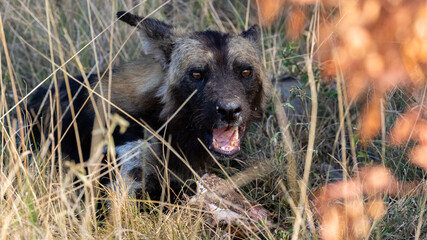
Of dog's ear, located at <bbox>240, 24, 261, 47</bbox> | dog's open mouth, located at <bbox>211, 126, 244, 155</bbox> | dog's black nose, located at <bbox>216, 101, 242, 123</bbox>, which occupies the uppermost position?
dog's ear, located at <bbox>240, 24, 261, 47</bbox>

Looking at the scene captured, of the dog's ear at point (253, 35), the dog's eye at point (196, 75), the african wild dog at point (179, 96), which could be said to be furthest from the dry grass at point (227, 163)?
the dog's eye at point (196, 75)

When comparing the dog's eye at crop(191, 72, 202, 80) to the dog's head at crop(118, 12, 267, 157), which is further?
the dog's eye at crop(191, 72, 202, 80)

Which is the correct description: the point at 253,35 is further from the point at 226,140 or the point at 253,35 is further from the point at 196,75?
the point at 226,140

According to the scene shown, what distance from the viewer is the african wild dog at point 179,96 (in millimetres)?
3805

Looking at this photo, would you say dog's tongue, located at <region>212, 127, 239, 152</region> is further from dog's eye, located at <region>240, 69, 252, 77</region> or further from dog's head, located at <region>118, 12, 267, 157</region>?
dog's eye, located at <region>240, 69, 252, 77</region>

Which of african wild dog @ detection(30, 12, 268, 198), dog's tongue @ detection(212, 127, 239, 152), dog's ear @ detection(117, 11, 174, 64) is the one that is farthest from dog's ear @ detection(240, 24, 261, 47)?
dog's tongue @ detection(212, 127, 239, 152)

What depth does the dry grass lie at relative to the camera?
280cm

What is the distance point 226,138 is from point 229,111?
0.96 feet

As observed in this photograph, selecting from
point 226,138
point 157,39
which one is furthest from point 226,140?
point 157,39

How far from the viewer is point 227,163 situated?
169 inches

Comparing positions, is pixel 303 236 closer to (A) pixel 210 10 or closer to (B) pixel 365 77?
(B) pixel 365 77

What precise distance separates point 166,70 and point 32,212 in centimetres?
167

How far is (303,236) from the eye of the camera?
292 centimetres

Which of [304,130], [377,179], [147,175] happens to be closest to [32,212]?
[147,175]
